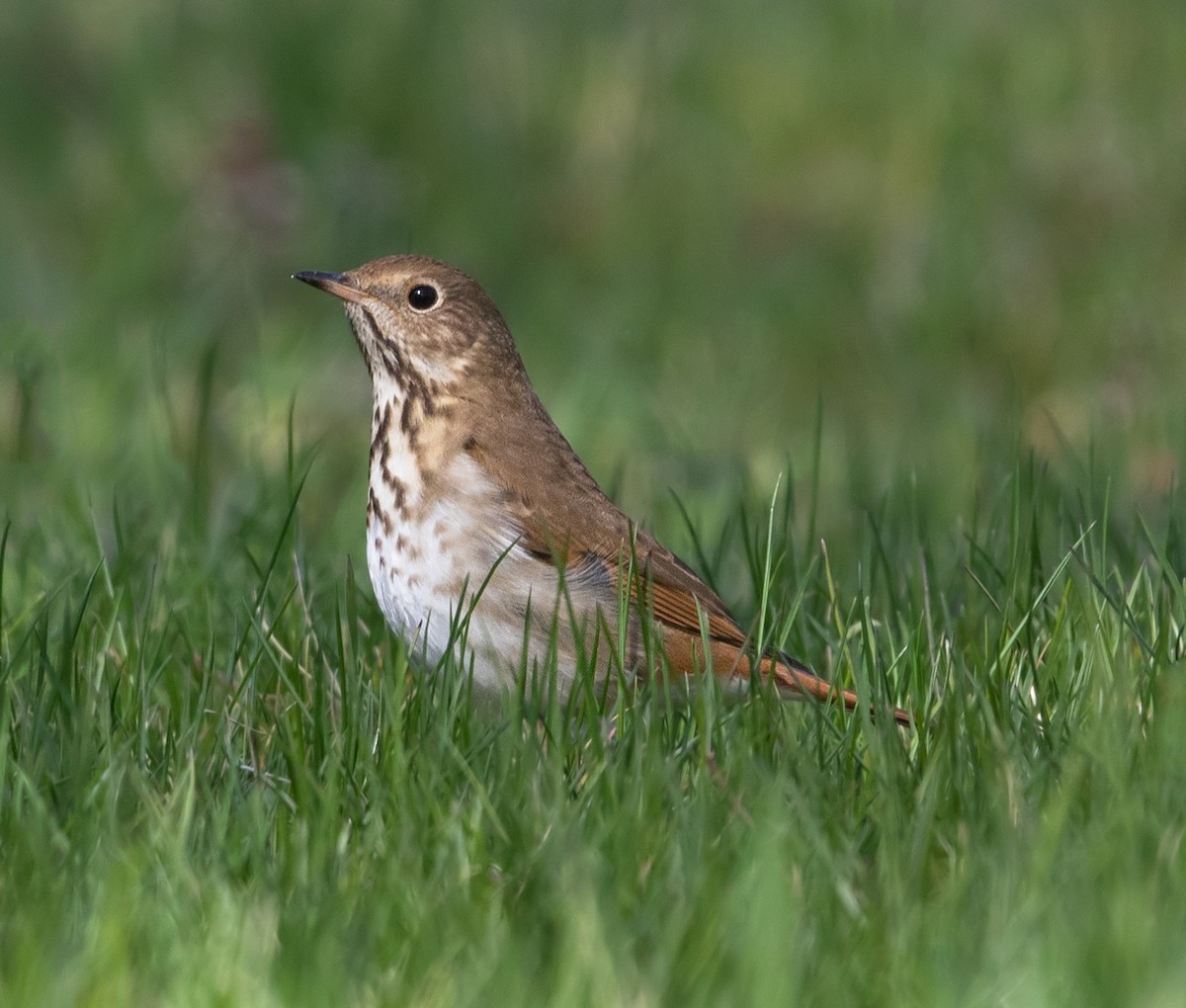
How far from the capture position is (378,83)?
10883mm

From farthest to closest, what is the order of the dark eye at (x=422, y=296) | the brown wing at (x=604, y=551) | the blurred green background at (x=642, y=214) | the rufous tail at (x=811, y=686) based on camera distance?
the blurred green background at (x=642, y=214), the dark eye at (x=422, y=296), the brown wing at (x=604, y=551), the rufous tail at (x=811, y=686)

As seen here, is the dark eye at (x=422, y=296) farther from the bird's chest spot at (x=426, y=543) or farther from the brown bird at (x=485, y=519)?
the bird's chest spot at (x=426, y=543)

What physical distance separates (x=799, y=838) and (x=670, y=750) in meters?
0.54

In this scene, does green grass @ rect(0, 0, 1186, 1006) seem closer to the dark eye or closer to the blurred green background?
the blurred green background

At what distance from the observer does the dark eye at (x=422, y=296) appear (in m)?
5.29

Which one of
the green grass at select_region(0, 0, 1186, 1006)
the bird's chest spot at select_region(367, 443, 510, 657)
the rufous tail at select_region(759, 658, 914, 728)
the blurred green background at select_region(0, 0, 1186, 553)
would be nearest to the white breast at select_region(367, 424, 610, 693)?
the bird's chest spot at select_region(367, 443, 510, 657)

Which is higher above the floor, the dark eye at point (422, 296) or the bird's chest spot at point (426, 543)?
the dark eye at point (422, 296)

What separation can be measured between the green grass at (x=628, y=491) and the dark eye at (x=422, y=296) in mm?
633

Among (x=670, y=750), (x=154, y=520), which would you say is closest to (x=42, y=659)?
(x=670, y=750)

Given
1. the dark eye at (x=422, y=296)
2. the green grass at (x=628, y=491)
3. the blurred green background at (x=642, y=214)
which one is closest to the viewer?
the green grass at (x=628, y=491)

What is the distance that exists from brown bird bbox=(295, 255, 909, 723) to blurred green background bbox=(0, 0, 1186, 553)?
1927mm

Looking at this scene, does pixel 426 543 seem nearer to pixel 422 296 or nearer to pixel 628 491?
pixel 422 296

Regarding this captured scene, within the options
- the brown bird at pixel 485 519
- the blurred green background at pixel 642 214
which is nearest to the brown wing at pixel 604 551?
the brown bird at pixel 485 519

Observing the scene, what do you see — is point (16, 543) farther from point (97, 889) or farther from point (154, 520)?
point (97, 889)
